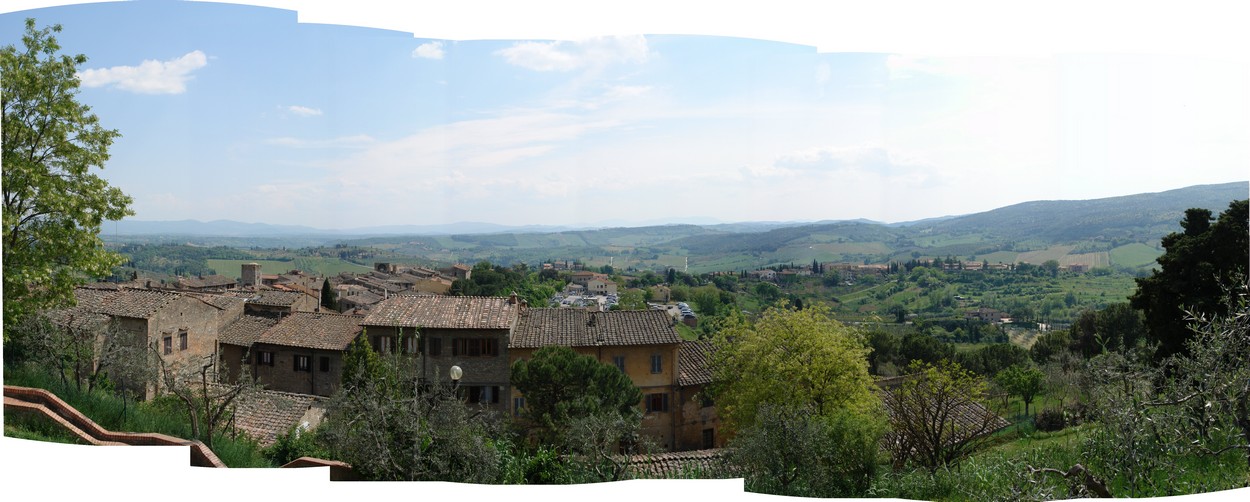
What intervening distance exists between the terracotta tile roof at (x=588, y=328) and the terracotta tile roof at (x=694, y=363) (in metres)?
1.55

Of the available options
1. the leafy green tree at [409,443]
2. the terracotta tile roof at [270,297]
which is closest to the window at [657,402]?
the leafy green tree at [409,443]

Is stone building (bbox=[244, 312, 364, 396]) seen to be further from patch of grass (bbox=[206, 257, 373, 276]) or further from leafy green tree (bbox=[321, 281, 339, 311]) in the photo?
leafy green tree (bbox=[321, 281, 339, 311])

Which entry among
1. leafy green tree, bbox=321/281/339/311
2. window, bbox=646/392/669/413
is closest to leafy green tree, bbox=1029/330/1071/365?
window, bbox=646/392/669/413

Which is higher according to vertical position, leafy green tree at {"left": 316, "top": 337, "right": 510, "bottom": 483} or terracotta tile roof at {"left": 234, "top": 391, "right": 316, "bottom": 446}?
leafy green tree at {"left": 316, "top": 337, "right": 510, "bottom": 483}

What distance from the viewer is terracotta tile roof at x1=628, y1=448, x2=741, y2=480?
6.79 metres

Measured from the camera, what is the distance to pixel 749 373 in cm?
1116

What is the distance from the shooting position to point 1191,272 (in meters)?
8.66

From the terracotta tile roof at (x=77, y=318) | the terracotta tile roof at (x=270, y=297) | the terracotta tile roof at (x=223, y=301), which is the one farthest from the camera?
the terracotta tile roof at (x=270, y=297)

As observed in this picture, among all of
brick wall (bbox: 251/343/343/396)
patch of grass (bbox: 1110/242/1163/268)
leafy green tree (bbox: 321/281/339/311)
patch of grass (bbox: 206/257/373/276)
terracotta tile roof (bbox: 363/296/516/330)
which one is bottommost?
brick wall (bbox: 251/343/343/396)

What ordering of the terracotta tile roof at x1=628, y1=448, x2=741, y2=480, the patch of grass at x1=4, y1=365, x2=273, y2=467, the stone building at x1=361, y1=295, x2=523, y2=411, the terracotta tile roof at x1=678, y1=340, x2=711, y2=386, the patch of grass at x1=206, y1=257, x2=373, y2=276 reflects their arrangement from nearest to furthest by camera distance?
the terracotta tile roof at x1=628, y1=448, x2=741, y2=480 < the patch of grass at x1=4, y1=365, x2=273, y2=467 < the stone building at x1=361, y1=295, x2=523, y2=411 < the patch of grass at x1=206, y1=257, x2=373, y2=276 < the terracotta tile roof at x1=678, y1=340, x2=711, y2=386

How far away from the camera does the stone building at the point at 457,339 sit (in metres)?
9.48

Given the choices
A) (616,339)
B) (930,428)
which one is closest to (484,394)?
(616,339)

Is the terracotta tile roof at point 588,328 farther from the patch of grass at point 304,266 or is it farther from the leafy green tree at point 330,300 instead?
the leafy green tree at point 330,300

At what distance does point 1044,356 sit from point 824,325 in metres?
8.07
